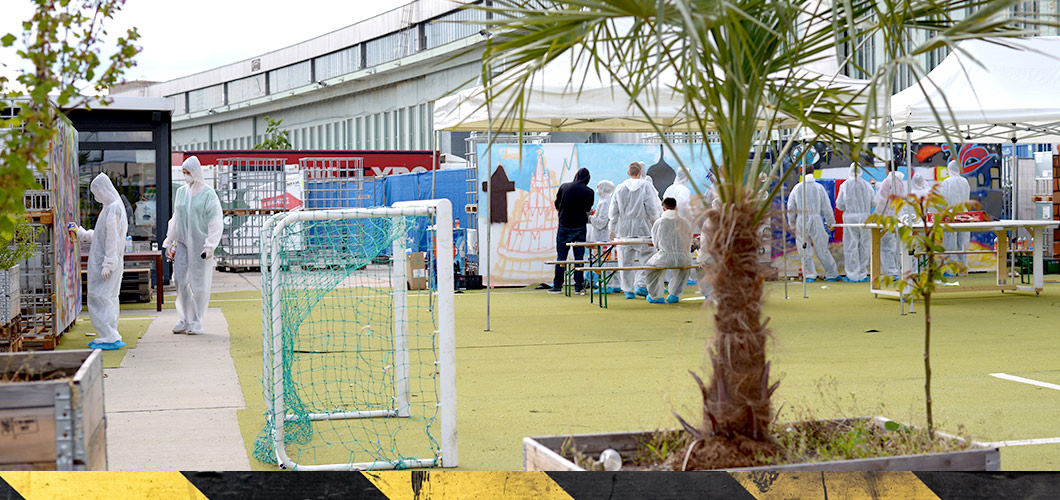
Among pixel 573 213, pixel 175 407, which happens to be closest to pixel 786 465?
pixel 175 407

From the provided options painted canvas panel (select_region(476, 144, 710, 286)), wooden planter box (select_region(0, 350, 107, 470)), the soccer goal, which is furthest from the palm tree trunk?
painted canvas panel (select_region(476, 144, 710, 286))

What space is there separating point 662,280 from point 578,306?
3.54 feet

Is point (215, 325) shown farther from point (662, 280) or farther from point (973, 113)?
point (973, 113)

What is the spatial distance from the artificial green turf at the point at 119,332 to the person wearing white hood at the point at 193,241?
0.56 metres

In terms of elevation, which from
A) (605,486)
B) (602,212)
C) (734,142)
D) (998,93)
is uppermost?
(998,93)

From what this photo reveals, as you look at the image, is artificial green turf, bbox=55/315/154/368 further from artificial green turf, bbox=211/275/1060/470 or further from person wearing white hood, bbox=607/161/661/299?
person wearing white hood, bbox=607/161/661/299

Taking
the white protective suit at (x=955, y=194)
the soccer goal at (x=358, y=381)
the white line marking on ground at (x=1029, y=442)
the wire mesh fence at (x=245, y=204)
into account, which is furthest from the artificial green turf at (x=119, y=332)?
the white protective suit at (x=955, y=194)

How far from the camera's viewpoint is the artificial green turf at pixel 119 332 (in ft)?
28.7

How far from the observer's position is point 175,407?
6.40 m

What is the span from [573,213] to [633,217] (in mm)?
883

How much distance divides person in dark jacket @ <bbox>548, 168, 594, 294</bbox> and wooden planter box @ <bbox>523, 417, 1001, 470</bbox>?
35.9 feet

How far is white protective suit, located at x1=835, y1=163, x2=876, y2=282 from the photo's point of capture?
1684 cm

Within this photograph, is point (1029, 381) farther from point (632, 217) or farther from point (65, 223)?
point (65, 223)

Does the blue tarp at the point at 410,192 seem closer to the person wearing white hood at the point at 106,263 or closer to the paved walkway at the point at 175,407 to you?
the person wearing white hood at the point at 106,263
